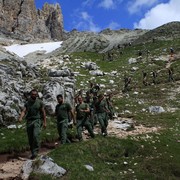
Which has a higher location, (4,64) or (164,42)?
(164,42)

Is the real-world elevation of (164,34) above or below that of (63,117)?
above

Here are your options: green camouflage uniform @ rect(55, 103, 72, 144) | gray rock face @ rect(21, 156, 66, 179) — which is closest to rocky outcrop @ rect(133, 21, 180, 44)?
green camouflage uniform @ rect(55, 103, 72, 144)

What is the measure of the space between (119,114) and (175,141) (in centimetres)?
1185

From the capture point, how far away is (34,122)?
18078mm

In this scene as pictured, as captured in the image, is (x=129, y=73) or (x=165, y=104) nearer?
(x=165, y=104)

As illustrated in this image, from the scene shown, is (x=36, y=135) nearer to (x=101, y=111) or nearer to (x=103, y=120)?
(x=101, y=111)

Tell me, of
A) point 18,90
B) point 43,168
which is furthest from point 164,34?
point 43,168

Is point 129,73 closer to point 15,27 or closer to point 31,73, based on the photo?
point 31,73

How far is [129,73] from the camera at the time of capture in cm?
7131

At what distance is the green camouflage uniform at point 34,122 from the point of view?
59.2ft

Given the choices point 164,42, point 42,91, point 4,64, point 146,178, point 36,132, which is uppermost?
point 164,42

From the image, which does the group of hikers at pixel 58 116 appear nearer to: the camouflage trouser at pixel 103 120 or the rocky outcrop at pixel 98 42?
the camouflage trouser at pixel 103 120

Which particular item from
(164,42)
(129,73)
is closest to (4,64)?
(129,73)

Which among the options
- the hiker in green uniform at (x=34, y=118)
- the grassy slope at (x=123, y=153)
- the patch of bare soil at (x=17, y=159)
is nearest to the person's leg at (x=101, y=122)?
the patch of bare soil at (x=17, y=159)
